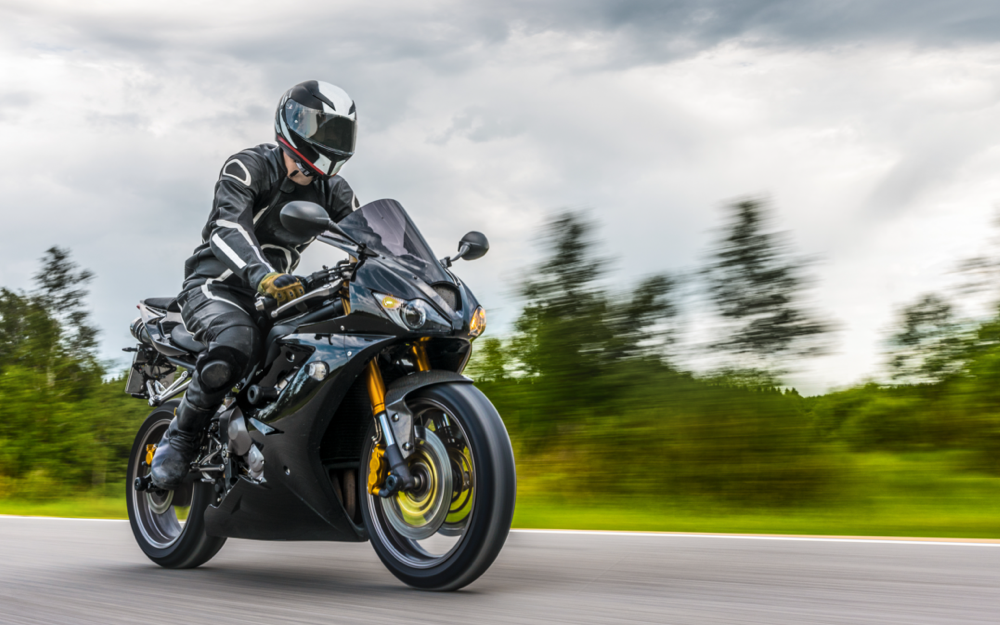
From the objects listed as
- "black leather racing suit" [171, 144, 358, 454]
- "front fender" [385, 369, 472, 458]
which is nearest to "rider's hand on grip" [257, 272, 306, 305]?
"black leather racing suit" [171, 144, 358, 454]

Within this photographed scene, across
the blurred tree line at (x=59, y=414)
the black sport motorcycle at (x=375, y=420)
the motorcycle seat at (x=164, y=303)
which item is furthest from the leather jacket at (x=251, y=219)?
the blurred tree line at (x=59, y=414)

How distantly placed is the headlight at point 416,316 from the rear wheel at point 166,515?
1.67 m

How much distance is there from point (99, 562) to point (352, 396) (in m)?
2.00

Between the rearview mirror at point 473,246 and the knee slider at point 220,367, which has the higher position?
the rearview mirror at point 473,246

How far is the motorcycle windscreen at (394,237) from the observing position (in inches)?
145

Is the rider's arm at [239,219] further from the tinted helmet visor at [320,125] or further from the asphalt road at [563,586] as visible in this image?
the asphalt road at [563,586]

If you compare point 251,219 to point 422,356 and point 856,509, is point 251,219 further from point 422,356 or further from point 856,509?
point 856,509

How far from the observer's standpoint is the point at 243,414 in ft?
13.5

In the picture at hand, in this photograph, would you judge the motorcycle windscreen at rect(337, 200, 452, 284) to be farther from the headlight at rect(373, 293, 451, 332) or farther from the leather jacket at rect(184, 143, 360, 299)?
the leather jacket at rect(184, 143, 360, 299)

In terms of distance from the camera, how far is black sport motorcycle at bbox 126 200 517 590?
3.39 m

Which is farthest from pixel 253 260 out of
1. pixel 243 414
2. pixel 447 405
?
pixel 447 405

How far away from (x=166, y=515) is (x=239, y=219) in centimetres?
180

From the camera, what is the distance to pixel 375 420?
3.63 metres

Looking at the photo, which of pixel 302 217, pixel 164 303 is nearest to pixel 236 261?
pixel 302 217
